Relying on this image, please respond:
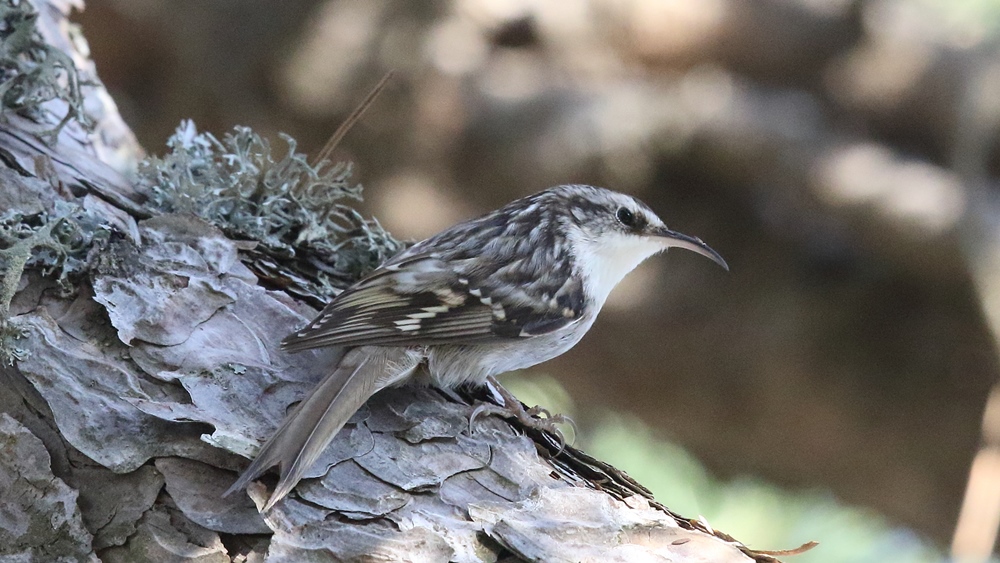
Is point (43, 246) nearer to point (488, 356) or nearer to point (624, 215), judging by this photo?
point (488, 356)

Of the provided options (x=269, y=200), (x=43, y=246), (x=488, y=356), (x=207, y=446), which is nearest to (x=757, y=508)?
(x=488, y=356)

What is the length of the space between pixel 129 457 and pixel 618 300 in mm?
2081

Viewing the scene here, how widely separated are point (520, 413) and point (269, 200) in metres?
0.65

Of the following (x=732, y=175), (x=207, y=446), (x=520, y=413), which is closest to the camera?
(x=207, y=446)

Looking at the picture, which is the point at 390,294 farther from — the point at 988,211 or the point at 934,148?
the point at 934,148

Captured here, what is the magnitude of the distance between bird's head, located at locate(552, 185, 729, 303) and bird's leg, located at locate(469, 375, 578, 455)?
13.0 inches

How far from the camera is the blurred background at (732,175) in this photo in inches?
109

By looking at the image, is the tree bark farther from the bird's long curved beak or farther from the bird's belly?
the bird's long curved beak

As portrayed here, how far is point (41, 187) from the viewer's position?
1493 mm

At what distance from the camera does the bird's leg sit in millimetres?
1427

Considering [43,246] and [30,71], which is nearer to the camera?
[43,246]

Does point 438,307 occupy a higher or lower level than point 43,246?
higher

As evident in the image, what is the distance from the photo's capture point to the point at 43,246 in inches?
53.3

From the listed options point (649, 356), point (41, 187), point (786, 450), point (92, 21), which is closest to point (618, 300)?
point (649, 356)
